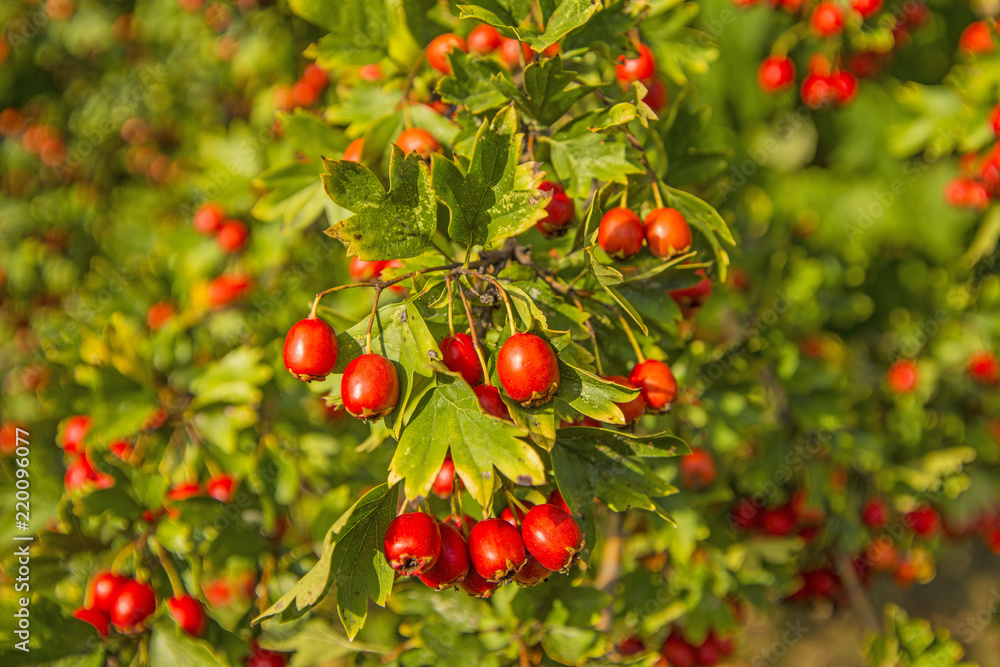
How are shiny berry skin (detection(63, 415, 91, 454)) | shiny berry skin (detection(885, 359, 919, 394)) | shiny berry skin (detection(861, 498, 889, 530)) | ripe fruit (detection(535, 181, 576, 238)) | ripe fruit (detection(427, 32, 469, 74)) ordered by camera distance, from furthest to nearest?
shiny berry skin (detection(885, 359, 919, 394)), shiny berry skin (detection(861, 498, 889, 530)), shiny berry skin (detection(63, 415, 91, 454)), ripe fruit (detection(427, 32, 469, 74)), ripe fruit (detection(535, 181, 576, 238))

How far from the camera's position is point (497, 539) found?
122cm

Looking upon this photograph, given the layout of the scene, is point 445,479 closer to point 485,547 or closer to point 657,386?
point 485,547

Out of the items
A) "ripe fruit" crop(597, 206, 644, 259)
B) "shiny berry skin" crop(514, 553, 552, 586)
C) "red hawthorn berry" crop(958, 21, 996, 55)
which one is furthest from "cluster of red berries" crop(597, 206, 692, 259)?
"red hawthorn berry" crop(958, 21, 996, 55)

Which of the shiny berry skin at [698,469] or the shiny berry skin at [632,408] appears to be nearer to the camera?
the shiny berry skin at [632,408]

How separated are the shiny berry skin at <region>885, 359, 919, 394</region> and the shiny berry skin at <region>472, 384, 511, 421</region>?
275 cm

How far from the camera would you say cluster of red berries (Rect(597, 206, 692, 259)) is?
137cm

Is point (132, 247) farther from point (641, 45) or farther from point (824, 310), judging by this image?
point (824, 310)

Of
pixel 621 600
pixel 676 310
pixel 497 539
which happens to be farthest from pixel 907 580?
pixel 497 539

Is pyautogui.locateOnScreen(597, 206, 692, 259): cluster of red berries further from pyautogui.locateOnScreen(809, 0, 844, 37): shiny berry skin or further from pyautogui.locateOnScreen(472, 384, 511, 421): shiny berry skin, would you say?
pyautogui.locateOnScreen(809, 0, 844, 37): shiny berry skin

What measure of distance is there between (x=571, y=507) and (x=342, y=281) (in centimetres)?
137

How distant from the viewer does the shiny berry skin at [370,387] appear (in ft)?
3.82

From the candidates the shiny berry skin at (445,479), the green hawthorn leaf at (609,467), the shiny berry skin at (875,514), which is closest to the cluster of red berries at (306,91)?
the shiny berry skin at (445,479)

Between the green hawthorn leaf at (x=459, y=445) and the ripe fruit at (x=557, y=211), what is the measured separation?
1.55 ft

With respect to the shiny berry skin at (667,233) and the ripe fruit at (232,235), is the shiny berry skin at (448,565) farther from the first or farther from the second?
the ripe fruit at (232,235)
